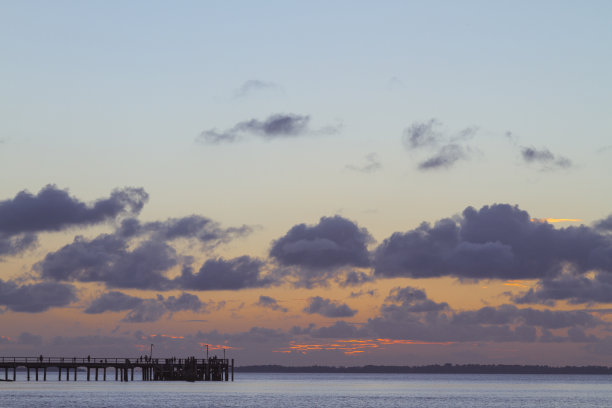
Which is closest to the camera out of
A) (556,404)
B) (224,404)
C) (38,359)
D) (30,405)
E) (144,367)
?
(30,405)

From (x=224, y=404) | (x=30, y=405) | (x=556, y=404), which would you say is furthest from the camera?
(x=556, y=404)

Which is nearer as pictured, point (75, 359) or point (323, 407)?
point (323, 407)

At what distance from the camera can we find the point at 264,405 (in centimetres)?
13200

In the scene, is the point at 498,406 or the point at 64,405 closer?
the point at 64,405

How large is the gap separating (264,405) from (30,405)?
3440 centimetres

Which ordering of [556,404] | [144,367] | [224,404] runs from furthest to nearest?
[144,367] < [556,404] < [224,404]

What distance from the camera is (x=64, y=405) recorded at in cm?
12019

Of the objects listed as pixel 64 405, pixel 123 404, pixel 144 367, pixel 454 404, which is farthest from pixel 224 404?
pixel 144 367

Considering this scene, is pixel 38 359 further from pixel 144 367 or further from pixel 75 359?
pixel 144 367

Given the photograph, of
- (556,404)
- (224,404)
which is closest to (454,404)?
(556,404)

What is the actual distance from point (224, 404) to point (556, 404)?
59.7 meters

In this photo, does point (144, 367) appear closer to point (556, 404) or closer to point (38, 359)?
point (38, 359)

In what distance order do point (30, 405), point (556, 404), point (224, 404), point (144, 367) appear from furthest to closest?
point (144, 367), point (556, 404), point (224, 404), point (30, 405)

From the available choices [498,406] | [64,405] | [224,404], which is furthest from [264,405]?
[498,406]
